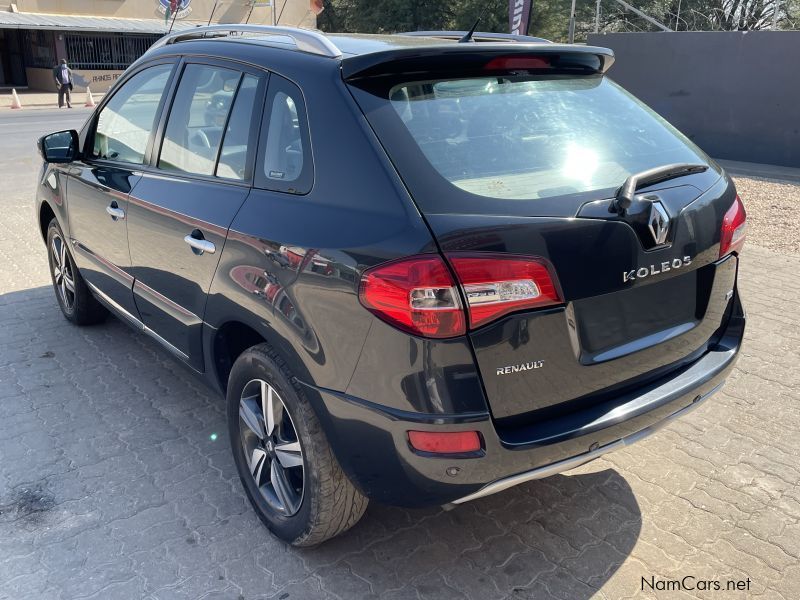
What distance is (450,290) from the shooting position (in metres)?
2.14

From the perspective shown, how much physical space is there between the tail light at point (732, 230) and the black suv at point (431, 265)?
1 cm

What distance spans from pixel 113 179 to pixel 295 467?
77.4 inches

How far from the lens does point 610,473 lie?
3.38m

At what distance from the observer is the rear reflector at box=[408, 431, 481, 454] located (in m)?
2.21

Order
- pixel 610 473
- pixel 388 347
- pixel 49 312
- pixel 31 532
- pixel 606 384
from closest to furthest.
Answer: pixel 388 347
pixel 606 384
pixel 31 532
pixel 610 473
pixel 49 312

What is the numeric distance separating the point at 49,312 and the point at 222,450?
8.51ft

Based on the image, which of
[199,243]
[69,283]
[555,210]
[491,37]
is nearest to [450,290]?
[555,210]

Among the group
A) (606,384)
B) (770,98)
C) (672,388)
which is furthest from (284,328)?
(770,98)

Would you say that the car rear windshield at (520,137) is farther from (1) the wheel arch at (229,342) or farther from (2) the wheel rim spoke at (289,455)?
(2) the wheel rim spoke at (289,455)

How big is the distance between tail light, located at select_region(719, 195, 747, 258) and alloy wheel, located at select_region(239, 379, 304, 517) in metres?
1.80

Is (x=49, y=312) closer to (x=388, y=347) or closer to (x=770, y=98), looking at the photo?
(x=388, y=347)

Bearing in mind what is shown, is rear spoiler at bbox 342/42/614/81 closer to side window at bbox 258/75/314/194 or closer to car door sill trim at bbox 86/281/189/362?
side window at bbox 258/75/314/194

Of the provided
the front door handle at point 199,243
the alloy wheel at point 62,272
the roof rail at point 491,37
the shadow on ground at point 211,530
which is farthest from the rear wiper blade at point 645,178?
the alloy wheel at point 62,272

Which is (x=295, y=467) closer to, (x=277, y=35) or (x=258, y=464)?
(x=258, y=464)
